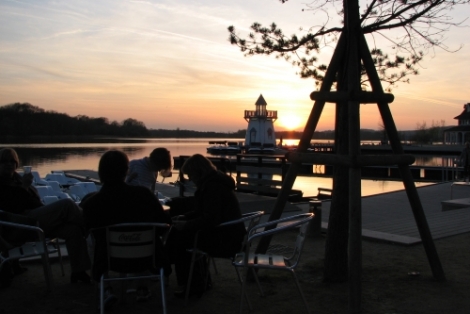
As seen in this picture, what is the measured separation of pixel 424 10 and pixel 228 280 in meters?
3.23

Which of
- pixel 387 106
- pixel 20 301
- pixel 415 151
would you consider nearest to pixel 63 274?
pixel 20 301

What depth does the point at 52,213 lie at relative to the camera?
176 inches

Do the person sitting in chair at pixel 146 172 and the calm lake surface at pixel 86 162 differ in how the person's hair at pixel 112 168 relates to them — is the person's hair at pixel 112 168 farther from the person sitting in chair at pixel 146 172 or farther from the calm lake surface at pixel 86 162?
the calm lake surface at pixel 86 162

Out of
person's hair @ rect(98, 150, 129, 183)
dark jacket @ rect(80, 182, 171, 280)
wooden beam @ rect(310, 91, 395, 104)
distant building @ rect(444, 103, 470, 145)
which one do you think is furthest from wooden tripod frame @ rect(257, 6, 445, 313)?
distant building @ rect(444, 103, 470, 145)

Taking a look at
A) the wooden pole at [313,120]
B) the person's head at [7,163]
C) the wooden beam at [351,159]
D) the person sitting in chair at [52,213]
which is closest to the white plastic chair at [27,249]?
the person sitting in chair at [52,213]

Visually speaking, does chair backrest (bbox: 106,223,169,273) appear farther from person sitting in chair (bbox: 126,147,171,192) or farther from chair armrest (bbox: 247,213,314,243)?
person sitting in chair (bbox: 126,147,171,192)

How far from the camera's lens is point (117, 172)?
3.81m

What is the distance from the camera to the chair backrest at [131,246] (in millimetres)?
3570

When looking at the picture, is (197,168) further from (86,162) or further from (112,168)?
(86,162)

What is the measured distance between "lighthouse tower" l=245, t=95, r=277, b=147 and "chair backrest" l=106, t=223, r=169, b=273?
211 feet

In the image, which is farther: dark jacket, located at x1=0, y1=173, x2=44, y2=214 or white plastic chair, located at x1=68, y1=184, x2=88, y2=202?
white plastic chair, located at x1=68, y1=184, x2=88, y2=202

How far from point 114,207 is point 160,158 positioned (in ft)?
4.67

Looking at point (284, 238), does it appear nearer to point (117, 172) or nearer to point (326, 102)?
point (326, 102)

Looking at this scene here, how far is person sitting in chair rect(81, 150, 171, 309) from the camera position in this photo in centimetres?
366
